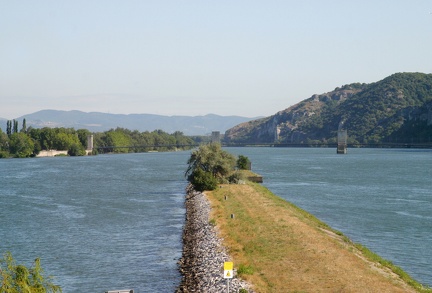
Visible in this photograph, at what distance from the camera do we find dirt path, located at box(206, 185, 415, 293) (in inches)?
1064

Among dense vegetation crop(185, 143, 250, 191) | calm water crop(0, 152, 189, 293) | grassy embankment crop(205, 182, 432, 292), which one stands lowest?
calm water crop(0, 152, 189, 293)

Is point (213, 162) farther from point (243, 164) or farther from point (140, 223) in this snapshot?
point (140, 223)

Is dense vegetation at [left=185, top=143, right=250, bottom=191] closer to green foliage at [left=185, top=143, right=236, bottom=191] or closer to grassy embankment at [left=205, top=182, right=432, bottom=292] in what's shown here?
green foliage at [left=185, top=143, right=236, bottom=191]

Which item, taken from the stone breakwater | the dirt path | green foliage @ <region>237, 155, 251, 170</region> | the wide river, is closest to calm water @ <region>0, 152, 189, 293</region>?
the wide river

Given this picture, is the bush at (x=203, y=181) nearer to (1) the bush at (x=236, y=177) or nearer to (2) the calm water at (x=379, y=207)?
(1) the bush at (x=236, y=177)

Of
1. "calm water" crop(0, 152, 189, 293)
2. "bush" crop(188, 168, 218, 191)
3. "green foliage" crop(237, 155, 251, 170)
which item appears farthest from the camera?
"green foliage" crop(237, 155, 251, 170)

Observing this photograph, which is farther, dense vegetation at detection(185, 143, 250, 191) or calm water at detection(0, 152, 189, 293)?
dense vegetation at detection(185, 143, 250, 191)

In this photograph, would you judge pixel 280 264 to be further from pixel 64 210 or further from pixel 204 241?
pixel 64 210

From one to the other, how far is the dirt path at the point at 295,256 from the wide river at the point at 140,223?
385cm

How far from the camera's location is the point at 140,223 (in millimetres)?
53625

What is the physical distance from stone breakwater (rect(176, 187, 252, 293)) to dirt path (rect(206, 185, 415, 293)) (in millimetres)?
805

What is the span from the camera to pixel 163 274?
3444 centimetres

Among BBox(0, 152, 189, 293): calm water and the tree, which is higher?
the tree

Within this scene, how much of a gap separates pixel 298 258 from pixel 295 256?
539mm
